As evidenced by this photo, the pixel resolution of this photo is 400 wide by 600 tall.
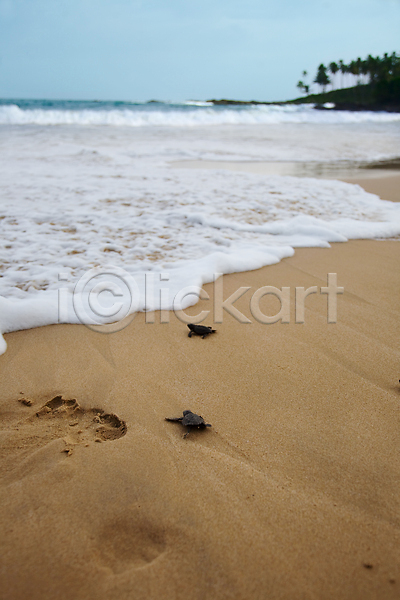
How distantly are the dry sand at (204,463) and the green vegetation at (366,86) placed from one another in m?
58.5

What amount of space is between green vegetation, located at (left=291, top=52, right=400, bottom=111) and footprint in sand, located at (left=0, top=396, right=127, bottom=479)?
59286 millimetres

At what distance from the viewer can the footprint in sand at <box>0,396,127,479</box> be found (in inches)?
55.6

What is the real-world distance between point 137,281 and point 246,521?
6.88 feet

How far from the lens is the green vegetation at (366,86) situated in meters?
49.3

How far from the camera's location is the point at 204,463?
1.40 meters

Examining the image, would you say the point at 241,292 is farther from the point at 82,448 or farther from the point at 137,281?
the point at 82,448

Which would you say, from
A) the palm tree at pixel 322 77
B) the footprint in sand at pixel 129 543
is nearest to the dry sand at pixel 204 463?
the footprint in sand at pixel 129 543

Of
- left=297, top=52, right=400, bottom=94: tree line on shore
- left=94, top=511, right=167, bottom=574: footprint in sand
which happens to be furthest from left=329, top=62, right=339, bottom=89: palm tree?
left=94, top=511, right=167, bottom=574: footprint in sand

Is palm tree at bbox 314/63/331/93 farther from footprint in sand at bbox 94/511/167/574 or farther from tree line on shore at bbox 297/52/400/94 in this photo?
footprint in sand at bbox 94/511/167/574

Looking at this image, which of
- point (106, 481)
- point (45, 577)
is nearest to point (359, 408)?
point (106, 481)

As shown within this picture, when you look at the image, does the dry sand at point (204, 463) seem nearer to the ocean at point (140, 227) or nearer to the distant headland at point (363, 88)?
the ocean at point (140, 227)

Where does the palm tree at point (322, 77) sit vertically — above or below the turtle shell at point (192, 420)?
above

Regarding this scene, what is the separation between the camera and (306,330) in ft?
7.64

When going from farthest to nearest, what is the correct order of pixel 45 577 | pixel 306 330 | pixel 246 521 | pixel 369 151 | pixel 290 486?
pixel 369 151 → pixel 306 330 → pixel 290 486 → pixel 246 521 → pixel 45 577
